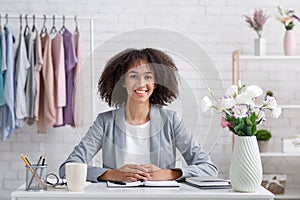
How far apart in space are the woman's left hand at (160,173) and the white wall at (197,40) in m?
2.60

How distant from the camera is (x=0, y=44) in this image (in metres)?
4.70

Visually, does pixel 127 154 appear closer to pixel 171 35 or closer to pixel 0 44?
pixel 171 35

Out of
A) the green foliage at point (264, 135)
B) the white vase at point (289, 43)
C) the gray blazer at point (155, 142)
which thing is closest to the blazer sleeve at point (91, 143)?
the gray blazer at point (155, 142)

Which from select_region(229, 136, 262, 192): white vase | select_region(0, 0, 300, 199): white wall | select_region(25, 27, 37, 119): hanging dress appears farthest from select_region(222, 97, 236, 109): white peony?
select_region(0, 0, 300, 199): white wall

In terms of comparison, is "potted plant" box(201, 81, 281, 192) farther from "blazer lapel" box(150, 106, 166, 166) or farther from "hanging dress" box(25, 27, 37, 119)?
"hanging dress" box(25, 27, 37, 119)

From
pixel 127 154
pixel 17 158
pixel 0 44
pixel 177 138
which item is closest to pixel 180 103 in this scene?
pixel 177 138

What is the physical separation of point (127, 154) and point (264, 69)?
9.11 feet

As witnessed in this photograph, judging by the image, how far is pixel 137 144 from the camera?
8.73 feet

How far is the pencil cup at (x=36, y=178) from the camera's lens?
228cm

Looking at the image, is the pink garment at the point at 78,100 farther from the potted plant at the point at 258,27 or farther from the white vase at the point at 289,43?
the white vase at the point at 289,43

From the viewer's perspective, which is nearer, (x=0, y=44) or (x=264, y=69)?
(x=0, y=44)

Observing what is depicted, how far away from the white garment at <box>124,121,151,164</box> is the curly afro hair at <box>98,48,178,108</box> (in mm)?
120

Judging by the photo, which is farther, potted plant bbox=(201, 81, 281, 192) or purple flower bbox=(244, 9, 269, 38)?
purple flower bbox=(244, 9, 269, 38)

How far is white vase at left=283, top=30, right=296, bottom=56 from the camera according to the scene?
16.0 feet
